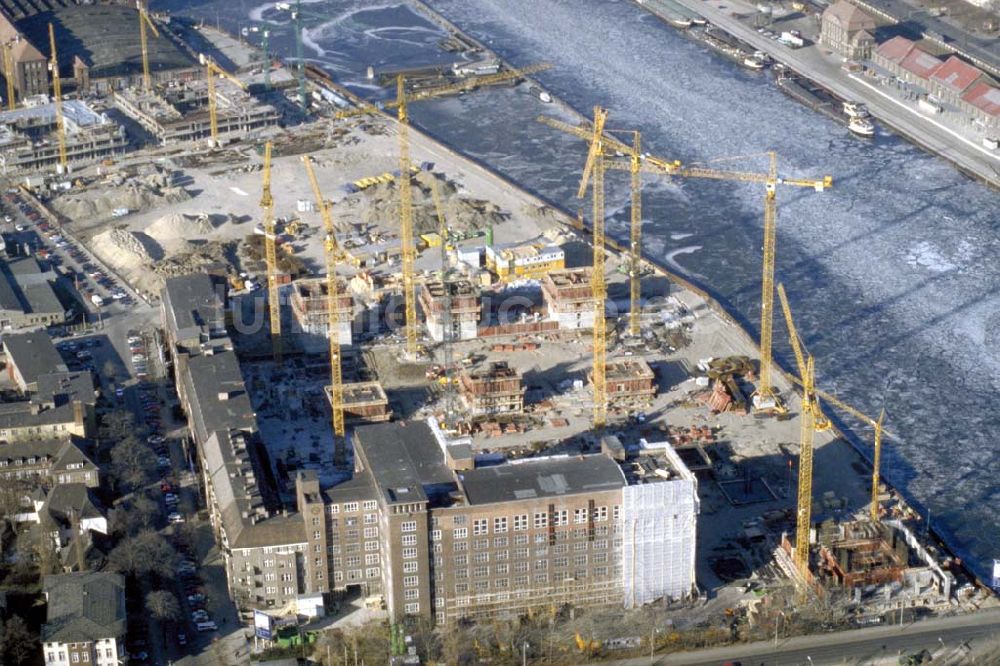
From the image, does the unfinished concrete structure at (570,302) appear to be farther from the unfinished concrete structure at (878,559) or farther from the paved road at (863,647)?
the paved road at (863,647)

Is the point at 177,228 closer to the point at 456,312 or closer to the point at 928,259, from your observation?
the point at 456,312

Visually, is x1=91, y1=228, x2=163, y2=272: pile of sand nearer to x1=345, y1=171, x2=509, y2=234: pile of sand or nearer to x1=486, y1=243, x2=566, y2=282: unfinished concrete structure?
x1=345, y1=171, x2=509, y2=234: pile of sand

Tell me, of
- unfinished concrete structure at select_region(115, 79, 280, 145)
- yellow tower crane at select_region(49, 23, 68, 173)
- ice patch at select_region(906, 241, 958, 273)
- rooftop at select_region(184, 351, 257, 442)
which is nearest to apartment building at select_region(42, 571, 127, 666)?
rooftop at select_region(184, 351, 257, 442)

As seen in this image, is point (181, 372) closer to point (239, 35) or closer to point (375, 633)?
point (375, 633)

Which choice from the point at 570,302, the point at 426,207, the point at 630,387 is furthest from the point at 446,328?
the point at 426,207

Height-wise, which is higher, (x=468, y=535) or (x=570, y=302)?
(x=468, y=535)
